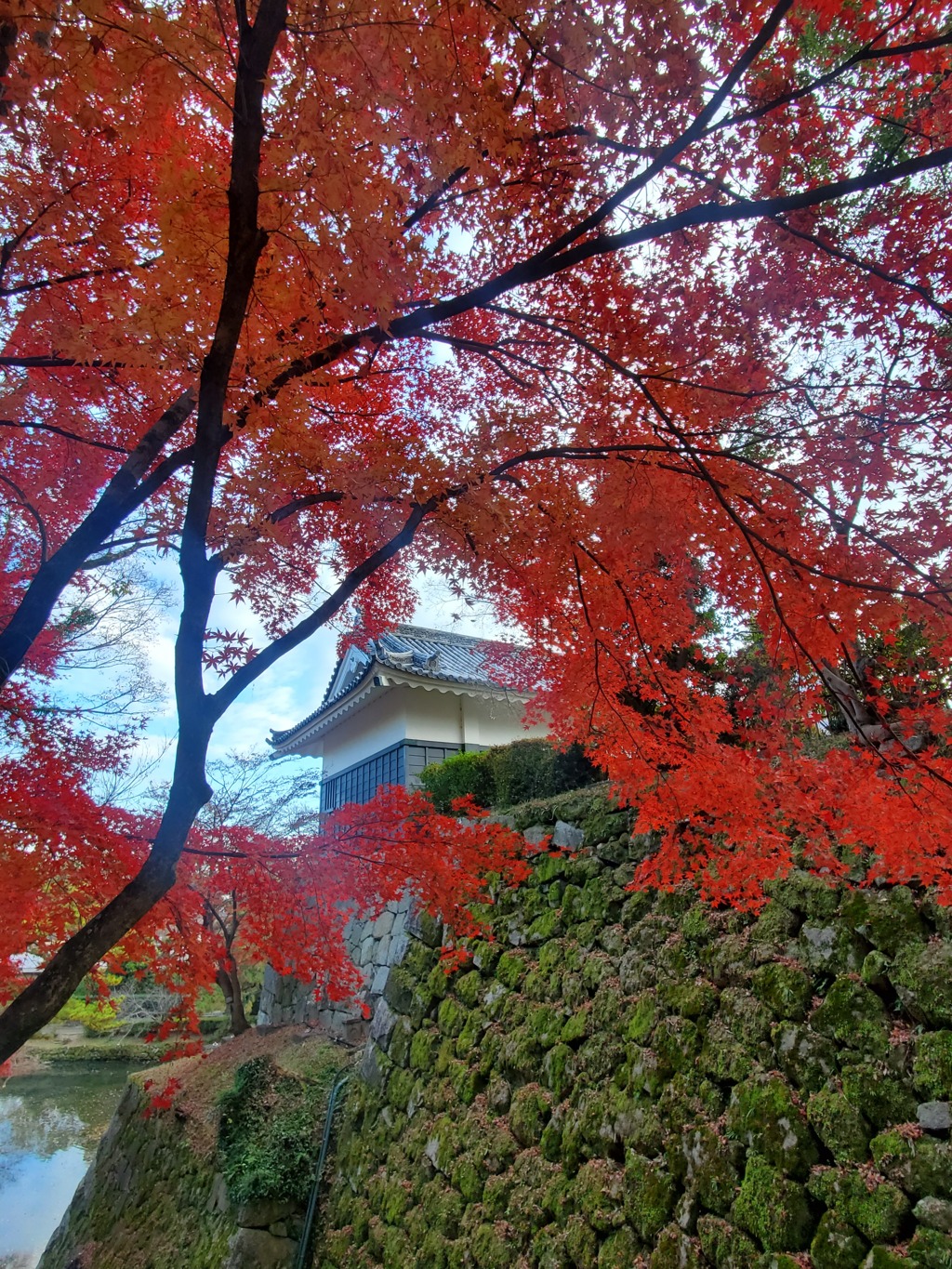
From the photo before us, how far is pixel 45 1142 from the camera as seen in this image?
14969 mm

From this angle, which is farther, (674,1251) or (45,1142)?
(45,1142)

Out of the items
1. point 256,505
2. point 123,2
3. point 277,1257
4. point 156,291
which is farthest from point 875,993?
point 277,1257

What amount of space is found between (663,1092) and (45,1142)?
18.0 m

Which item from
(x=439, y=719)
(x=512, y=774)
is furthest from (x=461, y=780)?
(x=439, y=719)

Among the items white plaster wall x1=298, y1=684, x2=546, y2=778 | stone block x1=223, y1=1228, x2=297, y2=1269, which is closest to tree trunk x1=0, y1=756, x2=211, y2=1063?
stone block x1=223, y1=1228, x2=297, y2=1269

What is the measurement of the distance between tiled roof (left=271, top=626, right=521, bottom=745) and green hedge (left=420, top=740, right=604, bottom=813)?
1966 mm

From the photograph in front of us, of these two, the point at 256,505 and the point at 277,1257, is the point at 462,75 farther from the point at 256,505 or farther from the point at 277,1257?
the point at 277,1257

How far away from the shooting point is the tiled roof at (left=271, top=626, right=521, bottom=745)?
12141 mm

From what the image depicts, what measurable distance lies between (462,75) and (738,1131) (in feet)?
18.9

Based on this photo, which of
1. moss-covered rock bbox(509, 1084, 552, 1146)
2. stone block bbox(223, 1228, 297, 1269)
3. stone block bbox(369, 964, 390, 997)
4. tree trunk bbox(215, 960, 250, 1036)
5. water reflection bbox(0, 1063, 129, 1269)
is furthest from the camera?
tree trunk bbox(215, 960, 250, 1036)

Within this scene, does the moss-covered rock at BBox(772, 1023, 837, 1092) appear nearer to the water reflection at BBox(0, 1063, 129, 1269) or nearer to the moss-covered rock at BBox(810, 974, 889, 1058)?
the moss-covered rock at BBox(810, 974, 889, 1058)

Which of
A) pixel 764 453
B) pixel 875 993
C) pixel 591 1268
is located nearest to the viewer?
pixel 875 993

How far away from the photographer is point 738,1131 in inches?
150

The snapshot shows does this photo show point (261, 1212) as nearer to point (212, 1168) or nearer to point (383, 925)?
Answer: point (212, 1168)
